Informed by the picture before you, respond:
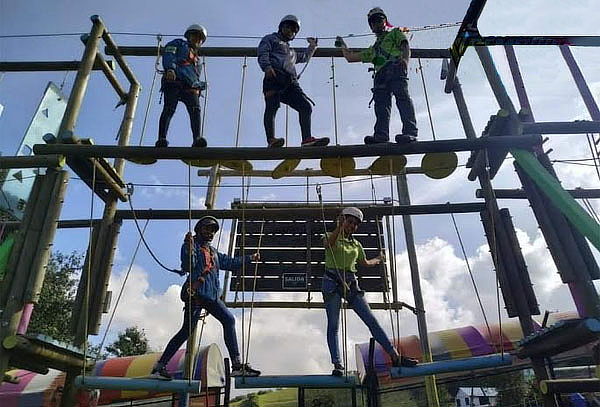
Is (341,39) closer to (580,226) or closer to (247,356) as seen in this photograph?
(580,226)

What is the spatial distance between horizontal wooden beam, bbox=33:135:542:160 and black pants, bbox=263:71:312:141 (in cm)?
48

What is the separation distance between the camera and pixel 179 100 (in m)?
5.39

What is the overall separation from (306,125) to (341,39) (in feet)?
4.26

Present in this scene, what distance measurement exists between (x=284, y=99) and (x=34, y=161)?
102 inches

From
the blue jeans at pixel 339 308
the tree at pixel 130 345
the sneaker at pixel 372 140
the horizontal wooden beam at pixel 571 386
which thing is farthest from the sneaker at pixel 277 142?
the tree at pixel 130 345

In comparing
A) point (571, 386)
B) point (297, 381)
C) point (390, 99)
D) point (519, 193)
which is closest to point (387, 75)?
point (390, 99)

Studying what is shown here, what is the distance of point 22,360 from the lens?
13.5 ft

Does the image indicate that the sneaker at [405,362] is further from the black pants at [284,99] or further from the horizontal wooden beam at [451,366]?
the black pants at [284,99]

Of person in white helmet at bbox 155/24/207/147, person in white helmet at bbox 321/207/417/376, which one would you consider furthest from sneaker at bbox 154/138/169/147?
person in white helmet at bbox 321/207/417/376

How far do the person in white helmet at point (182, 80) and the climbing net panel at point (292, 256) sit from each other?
307 cm

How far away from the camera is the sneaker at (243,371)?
4.06 metres

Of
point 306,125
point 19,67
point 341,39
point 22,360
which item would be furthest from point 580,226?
point 19,67

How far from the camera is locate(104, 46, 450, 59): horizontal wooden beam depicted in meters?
5.77

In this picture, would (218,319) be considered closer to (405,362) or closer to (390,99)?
(405,362)
